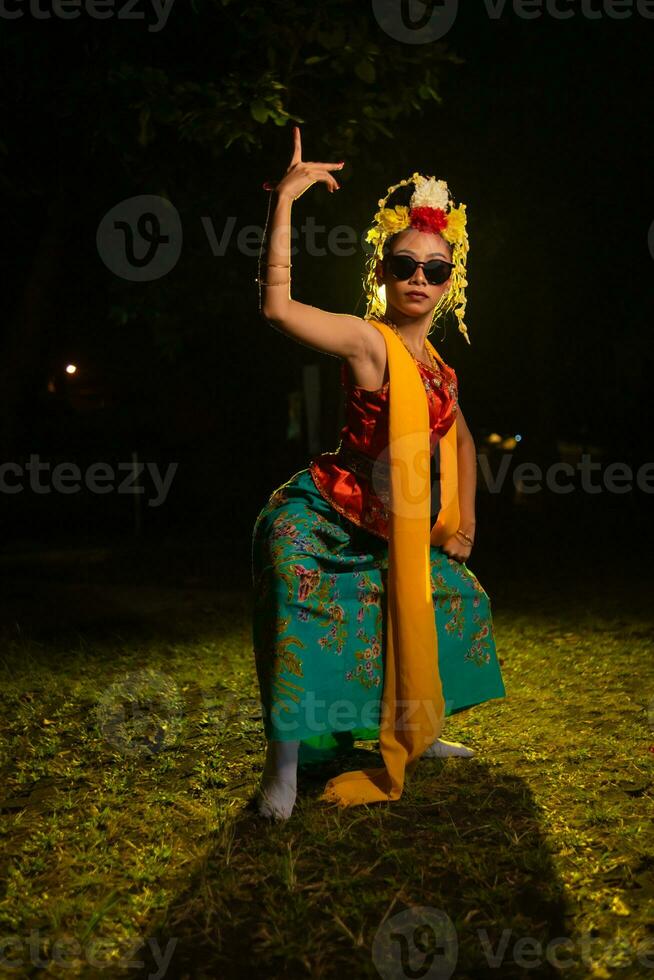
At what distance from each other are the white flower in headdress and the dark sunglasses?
23 cm

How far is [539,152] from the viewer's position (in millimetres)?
12430

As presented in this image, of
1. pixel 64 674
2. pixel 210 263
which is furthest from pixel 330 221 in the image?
pixel 64 674

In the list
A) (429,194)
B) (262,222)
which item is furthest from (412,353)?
(262,222)

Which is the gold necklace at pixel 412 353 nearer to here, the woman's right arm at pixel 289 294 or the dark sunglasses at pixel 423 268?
the dark sunglasses at pixel 423 268

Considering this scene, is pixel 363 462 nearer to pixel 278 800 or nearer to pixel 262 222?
pixel 278 800

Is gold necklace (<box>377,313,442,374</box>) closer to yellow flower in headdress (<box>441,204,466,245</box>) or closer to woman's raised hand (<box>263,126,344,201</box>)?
yellow flower in headdress (<box>441,204,466,245</box>)

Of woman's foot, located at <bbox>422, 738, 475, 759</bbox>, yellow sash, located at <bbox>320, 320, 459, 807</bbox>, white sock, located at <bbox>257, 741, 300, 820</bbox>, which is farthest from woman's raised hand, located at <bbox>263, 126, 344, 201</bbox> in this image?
woman's foot, located at <bbox>422, 738, 475, 759</bbox>

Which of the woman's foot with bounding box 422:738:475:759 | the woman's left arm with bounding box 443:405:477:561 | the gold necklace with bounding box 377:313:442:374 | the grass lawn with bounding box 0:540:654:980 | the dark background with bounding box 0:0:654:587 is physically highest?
the dark background with bounding box 0:0:654:587

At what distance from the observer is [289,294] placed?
303 centimetres

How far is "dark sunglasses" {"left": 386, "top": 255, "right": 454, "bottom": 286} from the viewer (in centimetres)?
341

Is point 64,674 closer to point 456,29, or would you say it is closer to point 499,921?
point 499,921

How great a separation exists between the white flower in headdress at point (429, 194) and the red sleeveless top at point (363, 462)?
0.59m

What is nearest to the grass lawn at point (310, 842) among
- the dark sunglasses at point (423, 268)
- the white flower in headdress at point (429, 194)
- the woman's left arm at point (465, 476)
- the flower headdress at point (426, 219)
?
the woman's left arm at point (465, 476)

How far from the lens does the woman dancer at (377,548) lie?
3152 millimetres
